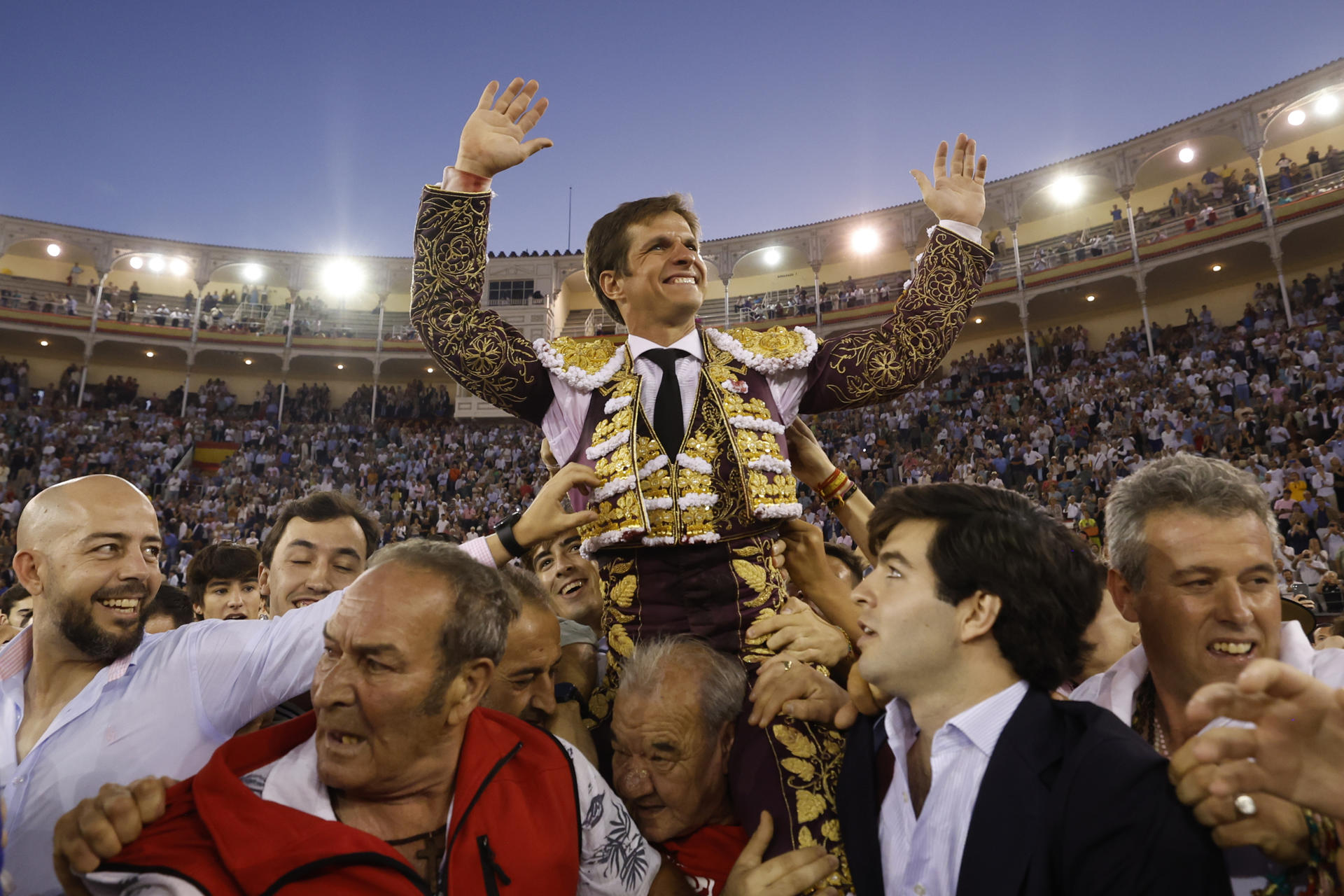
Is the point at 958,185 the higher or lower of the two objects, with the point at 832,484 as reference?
higher

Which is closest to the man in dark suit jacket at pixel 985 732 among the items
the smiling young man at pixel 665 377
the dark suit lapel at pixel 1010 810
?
the dark suit lapel at pixel 1010 810

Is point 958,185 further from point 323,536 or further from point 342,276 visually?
point 342,276

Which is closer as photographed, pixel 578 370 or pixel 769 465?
pixel 769 465

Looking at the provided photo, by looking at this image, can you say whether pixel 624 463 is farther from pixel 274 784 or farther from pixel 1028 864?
pixel 1028 864

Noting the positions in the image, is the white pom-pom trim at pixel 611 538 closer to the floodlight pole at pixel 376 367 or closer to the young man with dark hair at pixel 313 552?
the young man with dark hair at pixel 313 552

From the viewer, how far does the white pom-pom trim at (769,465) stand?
226cm

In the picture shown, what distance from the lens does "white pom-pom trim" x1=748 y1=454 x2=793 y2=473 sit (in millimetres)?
2258

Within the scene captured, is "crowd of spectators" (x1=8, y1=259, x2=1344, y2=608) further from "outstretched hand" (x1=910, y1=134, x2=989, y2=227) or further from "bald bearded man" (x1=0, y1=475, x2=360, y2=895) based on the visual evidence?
"bald bearded man" (x1=0, y1=475, x2=360, y2=895)

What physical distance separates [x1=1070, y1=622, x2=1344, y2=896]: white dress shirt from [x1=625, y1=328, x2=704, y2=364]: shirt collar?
1389 millimetres

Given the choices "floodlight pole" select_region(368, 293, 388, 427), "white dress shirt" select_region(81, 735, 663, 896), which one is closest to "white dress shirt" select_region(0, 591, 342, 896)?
"white dress shirt" select_region(81, 735, 663, 896)

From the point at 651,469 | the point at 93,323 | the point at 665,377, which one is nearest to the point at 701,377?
the point at 665,377

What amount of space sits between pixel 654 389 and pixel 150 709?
63.1 inches

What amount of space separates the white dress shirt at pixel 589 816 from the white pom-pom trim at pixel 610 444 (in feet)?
2.51

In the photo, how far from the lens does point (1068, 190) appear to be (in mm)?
21547
